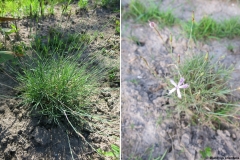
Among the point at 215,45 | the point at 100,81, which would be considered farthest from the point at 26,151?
the point at 215,45

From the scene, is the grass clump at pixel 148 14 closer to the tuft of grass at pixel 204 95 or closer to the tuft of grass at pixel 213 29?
the tuft of grass at pixel 213 29

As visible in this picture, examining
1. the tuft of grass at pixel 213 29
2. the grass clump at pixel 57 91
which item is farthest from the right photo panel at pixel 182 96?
the grass clump at pixel 57 91

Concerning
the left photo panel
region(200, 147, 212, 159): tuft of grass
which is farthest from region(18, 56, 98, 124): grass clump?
region(200, 147, 212, 159): tuft of grass

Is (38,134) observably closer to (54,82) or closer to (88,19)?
(54,82)

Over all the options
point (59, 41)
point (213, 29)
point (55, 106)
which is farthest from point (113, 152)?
point (213, 29)

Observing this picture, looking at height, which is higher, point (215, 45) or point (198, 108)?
point (215, 45)
